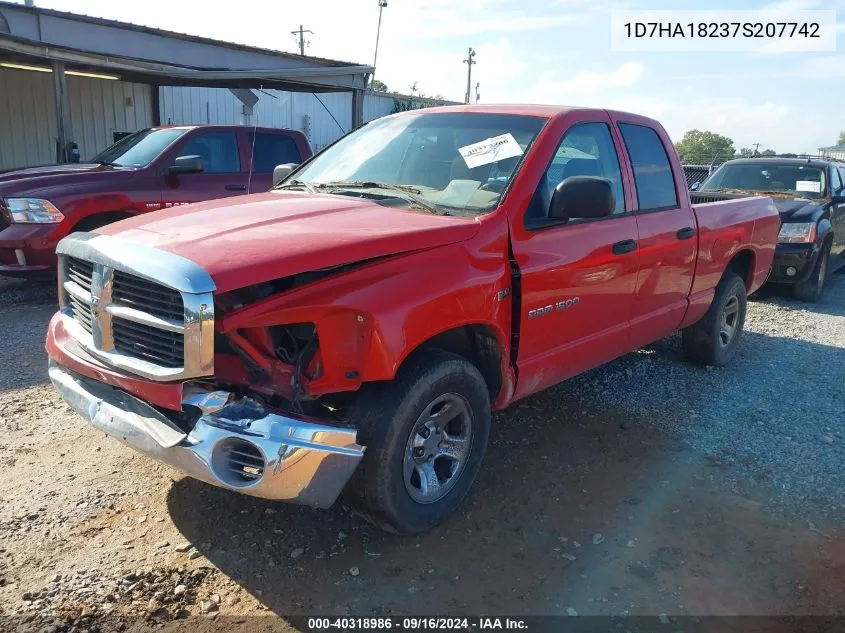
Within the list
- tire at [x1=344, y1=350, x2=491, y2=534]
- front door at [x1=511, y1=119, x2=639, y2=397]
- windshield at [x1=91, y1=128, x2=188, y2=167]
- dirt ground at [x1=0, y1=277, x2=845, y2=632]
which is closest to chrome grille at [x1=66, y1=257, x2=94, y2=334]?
dirt ground at [x1=0, y1=277, x2=845, y2=632]

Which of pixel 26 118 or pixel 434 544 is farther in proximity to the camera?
pixel 26 118

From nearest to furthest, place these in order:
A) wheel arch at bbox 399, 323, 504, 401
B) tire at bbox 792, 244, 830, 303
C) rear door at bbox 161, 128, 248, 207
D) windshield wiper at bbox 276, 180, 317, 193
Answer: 1. wheel arch at bbox 399, 323, 504, 401
2. windshield wiper at bbox 276, 180, 317, 193
3. rear door at bbox 161, 128, 248, 207
4. tire at bbox 792, 244, 830, 303

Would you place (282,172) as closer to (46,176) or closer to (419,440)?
(419,440)

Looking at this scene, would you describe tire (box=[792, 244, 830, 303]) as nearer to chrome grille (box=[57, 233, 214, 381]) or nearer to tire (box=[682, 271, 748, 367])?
tire (box=[682, 271, 748, 367])

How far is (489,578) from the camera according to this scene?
2.96m

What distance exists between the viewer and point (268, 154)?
28.7ft

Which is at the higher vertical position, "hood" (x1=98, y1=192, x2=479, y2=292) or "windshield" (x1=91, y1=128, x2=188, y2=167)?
"windshield" (x1=91, y1=128, x2=188, y2=167)

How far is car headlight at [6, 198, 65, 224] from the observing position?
6902 millimetres

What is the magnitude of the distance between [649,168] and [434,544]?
9.70 ft

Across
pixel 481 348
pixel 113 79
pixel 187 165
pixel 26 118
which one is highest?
pixel 113 79

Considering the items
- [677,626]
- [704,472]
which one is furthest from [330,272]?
[704,472]

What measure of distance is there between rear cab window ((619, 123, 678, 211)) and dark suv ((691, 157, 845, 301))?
10.3 ft

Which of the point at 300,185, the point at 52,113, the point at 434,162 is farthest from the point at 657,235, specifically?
the point at 52,113

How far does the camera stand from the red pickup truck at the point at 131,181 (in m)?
6.92
